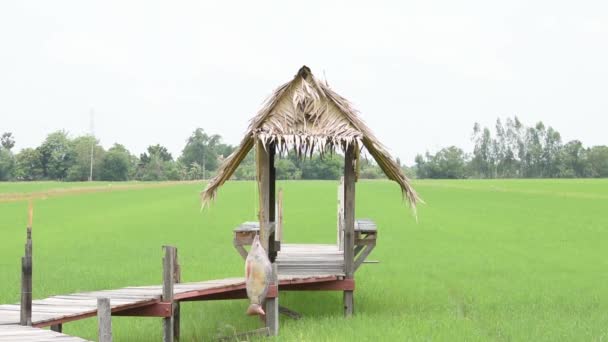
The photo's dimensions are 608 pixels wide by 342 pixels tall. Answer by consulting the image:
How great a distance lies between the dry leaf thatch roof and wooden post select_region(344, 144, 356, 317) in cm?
35

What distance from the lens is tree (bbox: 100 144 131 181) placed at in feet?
355

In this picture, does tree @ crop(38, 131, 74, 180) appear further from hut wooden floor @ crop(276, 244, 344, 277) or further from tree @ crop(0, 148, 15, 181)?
hut wooden floor @ crop(276, 244, 344, 277)

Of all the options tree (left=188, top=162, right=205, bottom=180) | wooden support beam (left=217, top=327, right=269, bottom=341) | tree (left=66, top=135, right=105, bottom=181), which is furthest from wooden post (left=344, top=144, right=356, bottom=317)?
tree (left=188, top=162, right=205, bottom=180)

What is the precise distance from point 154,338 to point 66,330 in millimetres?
→ 1320

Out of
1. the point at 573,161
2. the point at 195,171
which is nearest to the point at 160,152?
the point at 195,171

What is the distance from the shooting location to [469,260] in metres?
17.4

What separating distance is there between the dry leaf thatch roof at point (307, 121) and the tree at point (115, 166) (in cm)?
10081

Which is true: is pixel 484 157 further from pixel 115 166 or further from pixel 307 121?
pixel 307 121

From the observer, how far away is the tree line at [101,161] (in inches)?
3836

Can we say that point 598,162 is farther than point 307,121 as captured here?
Yes

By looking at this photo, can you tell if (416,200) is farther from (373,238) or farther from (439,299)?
(439,299)

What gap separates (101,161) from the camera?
10894 cm

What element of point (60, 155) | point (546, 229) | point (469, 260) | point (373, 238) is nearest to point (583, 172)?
point (60, 155)

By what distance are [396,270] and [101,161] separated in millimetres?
98254
